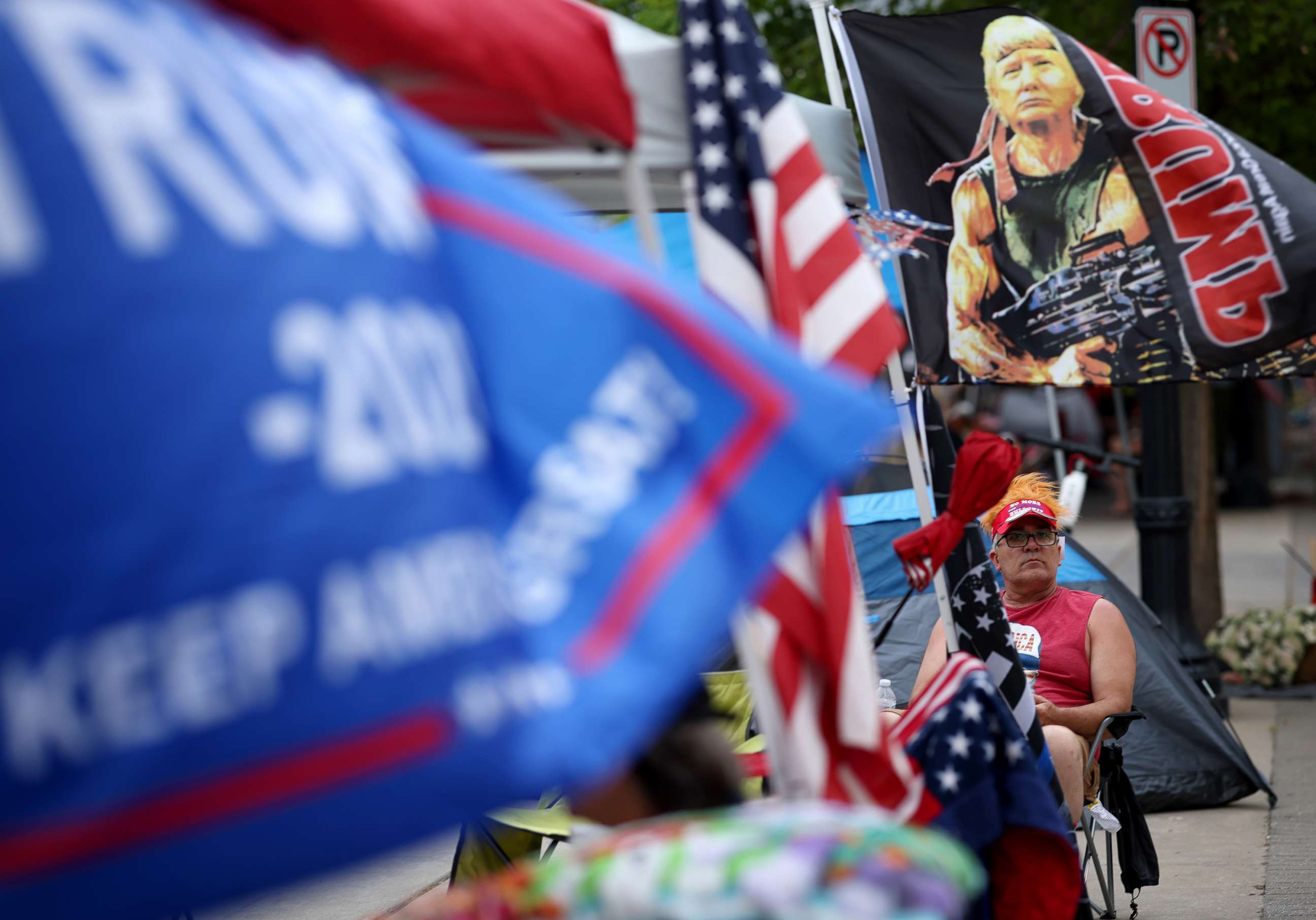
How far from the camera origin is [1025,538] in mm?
5797

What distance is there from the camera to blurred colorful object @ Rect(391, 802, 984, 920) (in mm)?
1726

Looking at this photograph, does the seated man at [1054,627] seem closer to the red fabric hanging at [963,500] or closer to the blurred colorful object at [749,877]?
the red fabric hanging at [963,500]

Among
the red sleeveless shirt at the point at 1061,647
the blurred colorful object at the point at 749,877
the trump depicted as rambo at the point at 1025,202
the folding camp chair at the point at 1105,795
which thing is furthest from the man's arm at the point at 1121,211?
the blurred colorful object at the point at 749,877

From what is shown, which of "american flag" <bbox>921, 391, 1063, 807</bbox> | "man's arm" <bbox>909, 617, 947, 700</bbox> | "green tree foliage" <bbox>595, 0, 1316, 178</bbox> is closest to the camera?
"american flag" <bbox>921, 391, 1063, 807</bbox>

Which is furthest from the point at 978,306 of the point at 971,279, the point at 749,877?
the point at 749,877

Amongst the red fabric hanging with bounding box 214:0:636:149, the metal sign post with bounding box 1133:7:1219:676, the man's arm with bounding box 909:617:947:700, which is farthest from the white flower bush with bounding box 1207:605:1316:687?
the red fabric hanging with bounding box 214:0:636:149

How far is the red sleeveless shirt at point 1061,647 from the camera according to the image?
5566mm

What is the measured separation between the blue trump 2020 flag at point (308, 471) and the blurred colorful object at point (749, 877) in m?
0.19

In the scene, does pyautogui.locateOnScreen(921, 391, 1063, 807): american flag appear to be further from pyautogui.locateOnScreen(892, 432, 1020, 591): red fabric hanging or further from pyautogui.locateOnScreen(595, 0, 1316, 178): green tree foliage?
pyautogui.locateOnScreen(595, 0, 1316, 178): green tree foliage

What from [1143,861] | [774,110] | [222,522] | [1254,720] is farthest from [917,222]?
[1254,720]

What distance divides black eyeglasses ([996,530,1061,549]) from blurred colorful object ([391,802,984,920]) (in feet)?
13.0

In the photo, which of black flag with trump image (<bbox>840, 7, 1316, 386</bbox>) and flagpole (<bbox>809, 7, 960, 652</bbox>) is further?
black flag with trump image (<bbox>840, 7, 1316, 386</bbox>)

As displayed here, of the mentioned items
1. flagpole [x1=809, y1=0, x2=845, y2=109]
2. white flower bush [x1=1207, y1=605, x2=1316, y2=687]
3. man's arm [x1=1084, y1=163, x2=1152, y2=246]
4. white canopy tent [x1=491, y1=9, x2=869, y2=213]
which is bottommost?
white flower bush [x1=1207, y1=605, x2=1316, y2=687]

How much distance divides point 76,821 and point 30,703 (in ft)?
0.35
